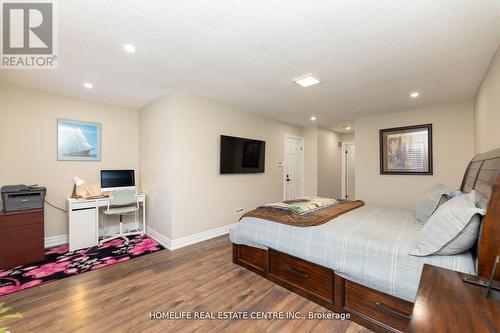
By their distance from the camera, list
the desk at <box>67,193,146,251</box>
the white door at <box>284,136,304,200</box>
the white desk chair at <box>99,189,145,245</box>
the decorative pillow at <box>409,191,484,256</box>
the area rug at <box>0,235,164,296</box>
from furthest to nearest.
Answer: the white door at <box>284,136,304,200</box> → the white desk chair at <box>99,189,145,245</box> → the desk at <box>67,193,146,251</box> → the area rug at <box>0,235,164,296</box> → the decorative pillow at <box>409,191,484,256</box>

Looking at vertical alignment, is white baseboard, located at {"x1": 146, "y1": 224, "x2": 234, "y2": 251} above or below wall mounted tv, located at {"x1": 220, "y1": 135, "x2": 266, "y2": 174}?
below

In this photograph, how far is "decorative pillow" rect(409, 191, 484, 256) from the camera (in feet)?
4.33

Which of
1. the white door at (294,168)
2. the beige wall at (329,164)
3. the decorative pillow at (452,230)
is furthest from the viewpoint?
the beige wall at (329,164)

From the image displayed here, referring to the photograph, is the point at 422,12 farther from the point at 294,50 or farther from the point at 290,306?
the point at 290,306

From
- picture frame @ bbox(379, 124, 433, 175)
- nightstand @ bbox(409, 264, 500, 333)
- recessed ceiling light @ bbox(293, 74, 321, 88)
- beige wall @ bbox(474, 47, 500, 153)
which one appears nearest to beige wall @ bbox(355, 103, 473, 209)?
picture frame @ bbox(379, 124, 433, 175)

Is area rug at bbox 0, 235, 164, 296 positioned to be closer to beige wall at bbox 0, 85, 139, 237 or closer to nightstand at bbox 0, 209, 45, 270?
nightstand at bbox 0, 209, 45, 270

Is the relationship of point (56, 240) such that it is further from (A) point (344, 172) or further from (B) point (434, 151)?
(A) point (344, 172)

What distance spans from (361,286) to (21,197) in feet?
13.3

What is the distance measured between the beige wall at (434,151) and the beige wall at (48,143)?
16.3ft

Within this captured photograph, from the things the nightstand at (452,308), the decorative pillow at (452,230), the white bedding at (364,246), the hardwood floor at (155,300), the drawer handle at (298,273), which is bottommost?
the hardwood floor at (155,300)

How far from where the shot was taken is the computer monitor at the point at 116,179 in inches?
142

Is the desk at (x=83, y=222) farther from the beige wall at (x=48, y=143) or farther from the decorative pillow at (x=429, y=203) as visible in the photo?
the decorative pillow at (x=429, y=203)

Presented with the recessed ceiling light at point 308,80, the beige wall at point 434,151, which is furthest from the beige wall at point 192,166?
the beige wall at point 434,151

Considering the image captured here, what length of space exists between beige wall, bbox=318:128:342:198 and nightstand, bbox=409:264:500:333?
15.5 feet
